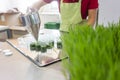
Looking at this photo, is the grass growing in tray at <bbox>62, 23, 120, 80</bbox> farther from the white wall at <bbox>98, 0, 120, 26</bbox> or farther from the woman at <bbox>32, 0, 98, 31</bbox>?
the woman at <bbox>32, 0, 98, 31</bbox>

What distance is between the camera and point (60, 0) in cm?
136

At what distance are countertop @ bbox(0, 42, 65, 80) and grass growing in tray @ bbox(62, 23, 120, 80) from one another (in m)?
0.41

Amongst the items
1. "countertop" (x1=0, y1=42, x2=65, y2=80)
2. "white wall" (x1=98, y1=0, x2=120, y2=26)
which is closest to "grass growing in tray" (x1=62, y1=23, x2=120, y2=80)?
"countertop" (x1=0, y1=42, x2=65, y2=80)

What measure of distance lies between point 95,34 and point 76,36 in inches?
1.9

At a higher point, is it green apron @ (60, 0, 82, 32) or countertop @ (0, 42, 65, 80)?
green apron @ (60, 0, 82, 32)

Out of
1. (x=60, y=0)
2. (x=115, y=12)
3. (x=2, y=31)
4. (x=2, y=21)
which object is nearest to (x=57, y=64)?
(x=115, y=12)

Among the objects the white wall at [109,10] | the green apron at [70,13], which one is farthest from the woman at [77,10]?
the white wall at [109,10]

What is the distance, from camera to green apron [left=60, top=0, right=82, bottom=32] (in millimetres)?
1262

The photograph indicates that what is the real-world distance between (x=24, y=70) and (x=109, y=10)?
56 cm

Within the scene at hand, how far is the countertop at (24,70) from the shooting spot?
88 cm

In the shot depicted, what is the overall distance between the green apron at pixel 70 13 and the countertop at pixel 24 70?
370 mm

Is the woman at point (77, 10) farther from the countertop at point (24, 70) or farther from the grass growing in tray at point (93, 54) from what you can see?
the grass growing in tray at point (93, 54)

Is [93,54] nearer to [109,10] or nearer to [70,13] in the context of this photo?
[109,10]

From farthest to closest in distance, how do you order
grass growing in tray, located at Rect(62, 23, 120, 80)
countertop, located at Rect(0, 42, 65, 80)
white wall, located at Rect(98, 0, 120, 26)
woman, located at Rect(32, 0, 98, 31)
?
woman, located at Rect(32, 0, 98, 31) < white wall, located at Rect(98, 0, 120, 26) < countertop, located at Rect(0, 42, 65, 80) < grass growing in tray, located at Rect(62, 23, 120, 80)
